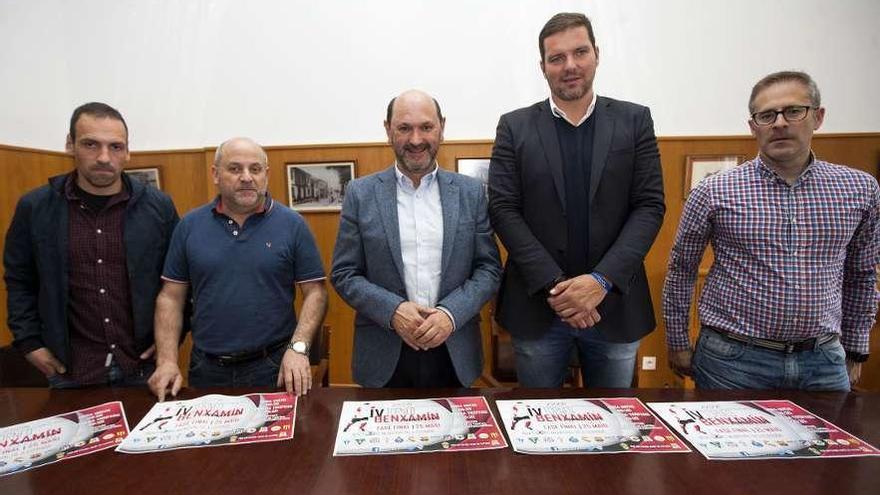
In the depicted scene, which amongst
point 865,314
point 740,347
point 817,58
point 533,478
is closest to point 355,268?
point 533,478

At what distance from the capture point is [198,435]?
1.14 m

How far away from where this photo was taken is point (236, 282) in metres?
1.82

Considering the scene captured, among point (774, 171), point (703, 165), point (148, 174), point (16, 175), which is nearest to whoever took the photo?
point (774, 171)

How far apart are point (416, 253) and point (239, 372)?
88 cm

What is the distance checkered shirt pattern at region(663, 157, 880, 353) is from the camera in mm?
1504

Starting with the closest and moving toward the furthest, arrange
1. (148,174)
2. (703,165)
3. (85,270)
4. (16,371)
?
(85,270) < (16,371) < (703,165) < (148,174)

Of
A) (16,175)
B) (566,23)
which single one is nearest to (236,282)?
(566,23)

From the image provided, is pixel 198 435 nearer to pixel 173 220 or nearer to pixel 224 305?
pixel 224 305

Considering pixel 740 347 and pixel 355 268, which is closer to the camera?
pixel 740 347

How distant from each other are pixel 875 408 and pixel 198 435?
1824mm

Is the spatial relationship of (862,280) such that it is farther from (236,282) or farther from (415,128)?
(236,282)

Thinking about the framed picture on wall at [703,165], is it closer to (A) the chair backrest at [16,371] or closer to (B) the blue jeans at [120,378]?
(B) the blue jeans at [120,378]

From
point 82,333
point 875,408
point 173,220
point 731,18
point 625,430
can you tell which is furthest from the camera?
point 731,18

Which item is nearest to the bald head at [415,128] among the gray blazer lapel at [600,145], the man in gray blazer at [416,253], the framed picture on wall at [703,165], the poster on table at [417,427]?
the man in gray blazer at [416,253]
